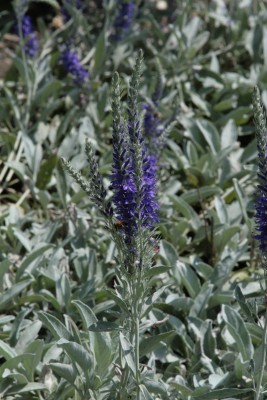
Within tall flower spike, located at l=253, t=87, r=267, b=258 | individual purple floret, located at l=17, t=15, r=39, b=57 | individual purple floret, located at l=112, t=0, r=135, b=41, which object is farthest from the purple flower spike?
tall flower spike, located at l=253, t=87, r=267, b=258

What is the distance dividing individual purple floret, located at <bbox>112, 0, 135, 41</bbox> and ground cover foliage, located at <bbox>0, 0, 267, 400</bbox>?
65 millimetres

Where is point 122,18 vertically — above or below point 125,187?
above

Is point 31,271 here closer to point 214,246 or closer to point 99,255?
point 99,255

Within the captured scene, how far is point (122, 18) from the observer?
688 centimetres

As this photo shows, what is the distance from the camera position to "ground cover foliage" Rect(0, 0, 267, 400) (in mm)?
3883

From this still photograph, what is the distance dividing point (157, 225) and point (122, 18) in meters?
2.61

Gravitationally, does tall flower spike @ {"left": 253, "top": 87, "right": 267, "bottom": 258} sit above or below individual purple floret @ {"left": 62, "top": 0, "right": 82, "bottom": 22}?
below

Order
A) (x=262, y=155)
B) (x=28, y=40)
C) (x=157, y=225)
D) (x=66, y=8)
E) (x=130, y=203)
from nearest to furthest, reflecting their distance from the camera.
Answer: (x=262, y=155) → (x=130, y=203) → (x=157, y=225) → (x=28, y=40) → (x=66, y=8)

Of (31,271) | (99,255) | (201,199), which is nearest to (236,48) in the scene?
(201,199)

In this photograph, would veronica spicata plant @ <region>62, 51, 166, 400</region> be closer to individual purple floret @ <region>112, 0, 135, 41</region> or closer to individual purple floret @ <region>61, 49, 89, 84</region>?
individual purple floret @ <region>61, 49, 89, 84</region>

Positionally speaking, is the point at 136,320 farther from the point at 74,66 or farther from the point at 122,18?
the point at 122,18

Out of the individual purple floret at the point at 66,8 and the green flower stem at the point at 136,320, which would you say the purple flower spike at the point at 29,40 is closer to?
the individual purple floret at the point at 66,8

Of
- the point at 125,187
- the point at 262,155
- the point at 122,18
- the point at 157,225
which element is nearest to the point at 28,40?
the point at 122,18

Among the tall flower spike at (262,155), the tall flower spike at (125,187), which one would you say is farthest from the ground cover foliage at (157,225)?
the tall flower spike at (262,155)
